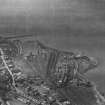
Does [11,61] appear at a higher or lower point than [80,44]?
lower

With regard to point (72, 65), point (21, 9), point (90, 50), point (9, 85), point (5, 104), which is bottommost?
point (5, 104)

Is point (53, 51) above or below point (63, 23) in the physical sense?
below

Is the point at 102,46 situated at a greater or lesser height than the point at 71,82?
greater

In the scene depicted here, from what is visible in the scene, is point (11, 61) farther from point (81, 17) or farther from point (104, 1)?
point (104, 1)

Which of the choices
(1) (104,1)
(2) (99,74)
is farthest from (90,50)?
(1) (104,1)

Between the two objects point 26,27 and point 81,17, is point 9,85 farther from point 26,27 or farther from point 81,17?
point 81,17

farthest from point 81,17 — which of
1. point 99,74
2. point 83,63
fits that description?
point 99,74
